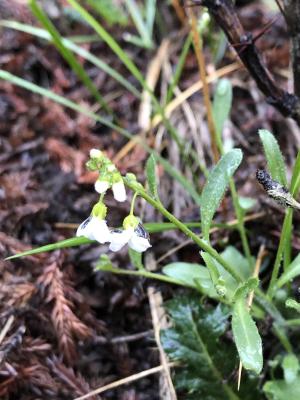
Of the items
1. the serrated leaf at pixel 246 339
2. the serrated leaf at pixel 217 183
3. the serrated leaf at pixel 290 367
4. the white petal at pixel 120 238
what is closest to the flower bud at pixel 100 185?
the white petal at pixel 120 238

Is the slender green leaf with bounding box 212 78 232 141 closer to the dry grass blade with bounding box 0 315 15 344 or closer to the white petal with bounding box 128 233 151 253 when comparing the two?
the white petal with bounding box 128 233 151 253

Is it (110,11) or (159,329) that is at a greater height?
(110,11)

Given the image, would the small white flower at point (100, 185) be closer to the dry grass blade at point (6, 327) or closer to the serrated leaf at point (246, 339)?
the serrated leaf at point (246, 339)

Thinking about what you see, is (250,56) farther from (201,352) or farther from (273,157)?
(201,352)

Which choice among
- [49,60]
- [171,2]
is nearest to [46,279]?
[49,60]

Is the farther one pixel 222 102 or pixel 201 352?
pixel 222 102

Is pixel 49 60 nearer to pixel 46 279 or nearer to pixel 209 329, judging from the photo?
pixel 46 279

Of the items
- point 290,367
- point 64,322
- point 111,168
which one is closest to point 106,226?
point 111,168
